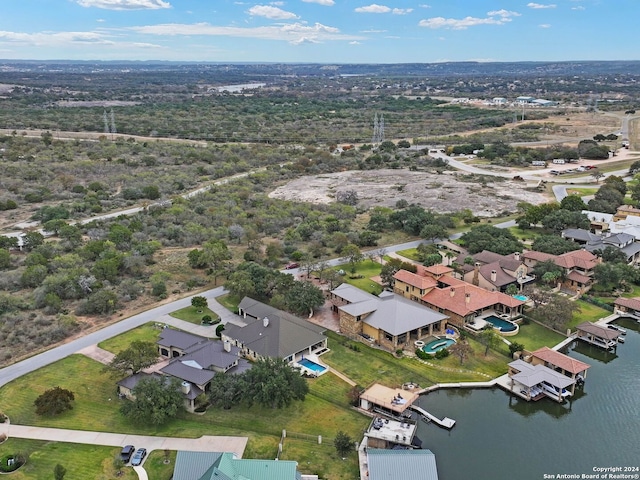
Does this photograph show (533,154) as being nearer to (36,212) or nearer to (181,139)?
(181,139)

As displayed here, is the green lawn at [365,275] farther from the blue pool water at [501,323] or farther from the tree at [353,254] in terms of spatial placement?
the blue pool water at [501,323]

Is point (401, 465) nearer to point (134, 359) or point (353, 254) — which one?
point (134, 359)

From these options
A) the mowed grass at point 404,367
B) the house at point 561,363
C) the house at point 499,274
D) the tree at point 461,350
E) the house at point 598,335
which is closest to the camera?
the house at point 561,363

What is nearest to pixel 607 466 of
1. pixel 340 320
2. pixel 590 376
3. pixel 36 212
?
pixel 590 376

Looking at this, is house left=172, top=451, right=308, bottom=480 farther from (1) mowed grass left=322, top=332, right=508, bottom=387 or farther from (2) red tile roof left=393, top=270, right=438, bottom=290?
(2) red tile roof left=393, top=270, right=438, bottom=290


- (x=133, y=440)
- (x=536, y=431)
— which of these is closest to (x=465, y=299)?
(x=536, y=431)

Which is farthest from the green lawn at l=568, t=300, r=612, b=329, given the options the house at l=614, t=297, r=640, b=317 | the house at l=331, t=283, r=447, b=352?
the house at l=331, t=283, r=447, b=352

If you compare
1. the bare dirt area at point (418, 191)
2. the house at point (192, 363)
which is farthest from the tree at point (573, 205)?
the house at point (192, 363)
